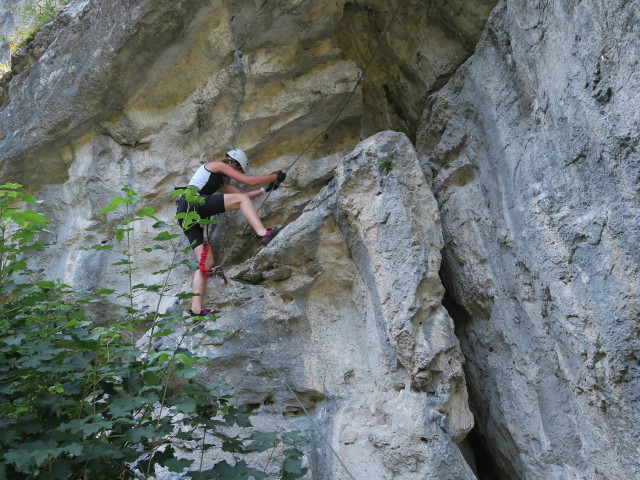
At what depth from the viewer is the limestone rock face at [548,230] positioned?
2.83 meters

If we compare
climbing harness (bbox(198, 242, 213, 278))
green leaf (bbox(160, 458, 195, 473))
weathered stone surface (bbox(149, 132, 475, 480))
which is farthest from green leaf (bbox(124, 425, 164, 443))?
climbing harness (bbox(198, 242, 213, 278))

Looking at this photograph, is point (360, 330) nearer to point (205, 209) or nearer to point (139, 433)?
point (205, 209)

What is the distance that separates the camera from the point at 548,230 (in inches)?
134

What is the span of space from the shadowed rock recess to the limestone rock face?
0.01 meters

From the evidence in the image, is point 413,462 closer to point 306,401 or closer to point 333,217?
point 306,401

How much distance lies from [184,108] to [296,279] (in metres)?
2.22

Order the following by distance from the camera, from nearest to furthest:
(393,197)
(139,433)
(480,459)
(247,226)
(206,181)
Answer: (139,433) → (393,197) → (480,459) → (206,181) → (247,226)

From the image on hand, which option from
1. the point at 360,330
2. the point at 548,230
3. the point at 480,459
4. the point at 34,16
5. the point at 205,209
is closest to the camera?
the point at 548,230

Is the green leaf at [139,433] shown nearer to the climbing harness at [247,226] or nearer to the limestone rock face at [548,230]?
the climbing harness at [247,226]

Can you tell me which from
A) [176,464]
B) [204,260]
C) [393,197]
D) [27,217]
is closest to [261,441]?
[176,464]

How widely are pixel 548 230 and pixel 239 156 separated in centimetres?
294

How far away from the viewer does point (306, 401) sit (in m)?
4.36

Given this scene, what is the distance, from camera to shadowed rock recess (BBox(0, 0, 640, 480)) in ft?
10.0

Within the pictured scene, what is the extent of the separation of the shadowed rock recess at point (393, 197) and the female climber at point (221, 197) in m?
0.19
